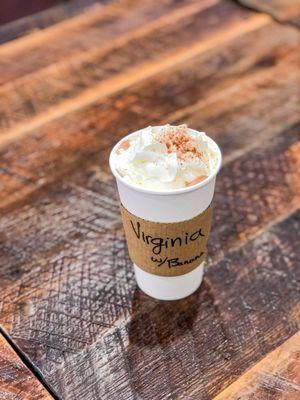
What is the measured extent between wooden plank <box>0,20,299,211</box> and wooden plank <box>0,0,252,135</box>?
0.21 ft

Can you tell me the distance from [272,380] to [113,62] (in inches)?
38.8

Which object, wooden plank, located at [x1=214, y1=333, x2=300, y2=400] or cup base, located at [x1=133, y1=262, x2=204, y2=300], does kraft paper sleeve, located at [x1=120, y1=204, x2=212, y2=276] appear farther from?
wooden plank, located at [x1=214, y1=333, x2=300, y2=400]

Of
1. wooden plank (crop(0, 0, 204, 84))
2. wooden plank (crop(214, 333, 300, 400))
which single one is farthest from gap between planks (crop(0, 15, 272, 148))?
wooden plank (crop(214, 333, 300, 400))

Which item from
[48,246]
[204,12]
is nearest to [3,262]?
[48,246]

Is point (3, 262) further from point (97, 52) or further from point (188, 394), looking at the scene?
point (97, 52)

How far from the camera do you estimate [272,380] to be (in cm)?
73

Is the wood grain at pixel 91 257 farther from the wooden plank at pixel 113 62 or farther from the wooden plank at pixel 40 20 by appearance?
the wooden plank at pixel 40 20

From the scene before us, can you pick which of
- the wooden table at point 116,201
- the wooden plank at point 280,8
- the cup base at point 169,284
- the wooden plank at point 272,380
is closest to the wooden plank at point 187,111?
the wooden table at point 116,201

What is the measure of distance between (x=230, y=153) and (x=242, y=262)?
32cm

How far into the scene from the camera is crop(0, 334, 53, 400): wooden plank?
2.35ft

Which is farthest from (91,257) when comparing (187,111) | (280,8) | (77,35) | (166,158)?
(280,8)

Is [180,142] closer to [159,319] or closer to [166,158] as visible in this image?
[166,158]

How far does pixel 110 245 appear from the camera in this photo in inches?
37.3

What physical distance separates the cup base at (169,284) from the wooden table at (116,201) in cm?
1
